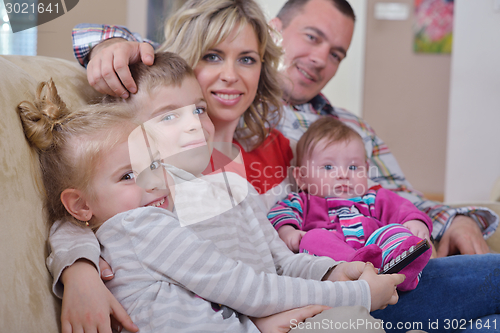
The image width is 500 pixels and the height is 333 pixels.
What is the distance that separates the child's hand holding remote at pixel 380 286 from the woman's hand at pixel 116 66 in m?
0.61

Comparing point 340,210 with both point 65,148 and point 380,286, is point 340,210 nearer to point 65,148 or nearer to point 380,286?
point 380,286

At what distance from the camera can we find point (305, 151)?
132 centimetres

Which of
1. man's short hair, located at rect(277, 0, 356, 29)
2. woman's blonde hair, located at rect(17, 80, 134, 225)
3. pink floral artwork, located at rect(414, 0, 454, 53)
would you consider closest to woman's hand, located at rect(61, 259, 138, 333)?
woman's blonde hair, located at rect(17, 80, 134, 225)

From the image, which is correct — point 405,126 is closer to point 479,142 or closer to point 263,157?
point 479,142

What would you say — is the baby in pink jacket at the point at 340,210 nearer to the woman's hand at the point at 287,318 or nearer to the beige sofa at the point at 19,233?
the woman's hand at the point at 287,318

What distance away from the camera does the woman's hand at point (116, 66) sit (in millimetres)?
873

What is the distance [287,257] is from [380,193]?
46 centimetres

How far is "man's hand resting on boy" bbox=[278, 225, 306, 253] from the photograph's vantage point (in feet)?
3.47

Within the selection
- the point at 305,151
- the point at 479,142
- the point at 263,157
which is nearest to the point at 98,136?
the point at 263,157

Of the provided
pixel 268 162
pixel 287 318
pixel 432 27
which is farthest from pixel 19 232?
pixel 432 27

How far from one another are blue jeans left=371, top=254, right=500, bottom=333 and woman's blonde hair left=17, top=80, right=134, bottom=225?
0.66 m

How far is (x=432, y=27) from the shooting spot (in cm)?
391

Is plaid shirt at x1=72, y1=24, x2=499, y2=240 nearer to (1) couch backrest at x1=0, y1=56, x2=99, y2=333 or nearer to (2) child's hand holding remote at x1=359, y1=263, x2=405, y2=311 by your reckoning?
(1) couch backrest at x1=0, y1=56, x2=99, y2=333

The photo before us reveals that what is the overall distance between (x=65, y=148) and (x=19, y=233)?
19 cm
